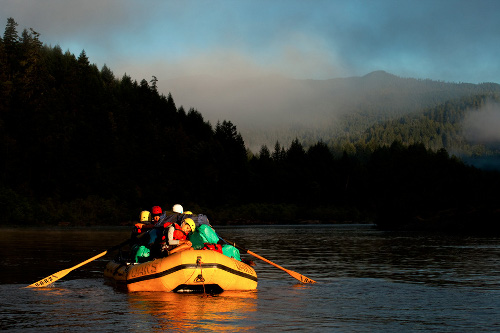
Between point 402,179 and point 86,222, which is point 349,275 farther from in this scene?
point 402,179

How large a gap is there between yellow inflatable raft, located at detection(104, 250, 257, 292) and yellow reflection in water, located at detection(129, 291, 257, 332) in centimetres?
26

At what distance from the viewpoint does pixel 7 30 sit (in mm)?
162875

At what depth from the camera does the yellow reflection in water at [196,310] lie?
14375 millimetres

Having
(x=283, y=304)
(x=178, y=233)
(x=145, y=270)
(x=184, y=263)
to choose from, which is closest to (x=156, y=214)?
(x=178, y=233)

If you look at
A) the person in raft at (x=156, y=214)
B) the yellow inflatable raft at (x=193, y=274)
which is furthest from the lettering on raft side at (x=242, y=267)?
the person in raft at (x=156, y=214)

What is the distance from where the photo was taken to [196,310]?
53.8 ft

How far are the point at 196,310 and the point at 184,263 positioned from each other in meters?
2.29

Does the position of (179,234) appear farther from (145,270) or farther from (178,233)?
(145,270)

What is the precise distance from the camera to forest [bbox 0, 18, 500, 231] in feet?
369

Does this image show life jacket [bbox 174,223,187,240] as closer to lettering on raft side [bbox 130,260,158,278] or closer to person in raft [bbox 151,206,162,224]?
lettering on raft side [bbox 130,260,158,278]

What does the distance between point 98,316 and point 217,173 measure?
14957cm

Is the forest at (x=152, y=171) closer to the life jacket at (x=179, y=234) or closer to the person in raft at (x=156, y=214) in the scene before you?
the person in raft at (x=156, y=214)

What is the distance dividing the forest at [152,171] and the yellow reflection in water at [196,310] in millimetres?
73949

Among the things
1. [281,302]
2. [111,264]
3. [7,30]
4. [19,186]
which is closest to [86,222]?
[19,186]
